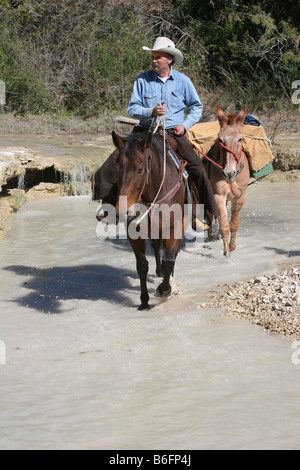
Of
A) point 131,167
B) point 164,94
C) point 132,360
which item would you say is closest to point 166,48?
point 164,94

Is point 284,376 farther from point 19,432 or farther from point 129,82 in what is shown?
point 129,82

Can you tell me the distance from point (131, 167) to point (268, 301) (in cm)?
202

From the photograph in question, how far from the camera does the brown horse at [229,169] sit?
27.4 ft

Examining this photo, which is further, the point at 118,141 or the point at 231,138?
the point at 231,138

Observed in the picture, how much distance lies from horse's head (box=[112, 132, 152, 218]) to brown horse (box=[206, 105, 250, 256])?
8.03 ft

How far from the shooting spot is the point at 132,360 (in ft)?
18.2

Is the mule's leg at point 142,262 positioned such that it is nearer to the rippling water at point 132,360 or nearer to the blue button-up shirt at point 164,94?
the rippling water at point 132,360

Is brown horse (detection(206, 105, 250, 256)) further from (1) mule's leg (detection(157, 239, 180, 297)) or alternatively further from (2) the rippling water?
(1) mule's leg (detection(157, 239, 180, 297))

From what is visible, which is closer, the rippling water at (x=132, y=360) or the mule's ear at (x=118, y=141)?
the rippling water at (x=132, y=360)

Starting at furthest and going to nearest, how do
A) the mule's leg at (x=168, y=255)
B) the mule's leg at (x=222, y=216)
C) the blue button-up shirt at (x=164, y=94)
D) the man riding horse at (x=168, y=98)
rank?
the mule's leg at (x=222, y=216) < the blue button-up shirt at (x=164, y=94) < the man riding horse at (x=168, y=98) < the mule's leg at (x=168, y=255)

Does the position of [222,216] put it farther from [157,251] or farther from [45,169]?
[45,169]

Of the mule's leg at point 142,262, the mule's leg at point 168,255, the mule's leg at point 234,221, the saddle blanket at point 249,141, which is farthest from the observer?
the mule's leg at point 234,221

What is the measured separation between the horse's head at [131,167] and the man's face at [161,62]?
55.0 inches

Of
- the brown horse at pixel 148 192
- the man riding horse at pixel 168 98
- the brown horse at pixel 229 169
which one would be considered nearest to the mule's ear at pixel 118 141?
the brown horse at pixel 148 192
